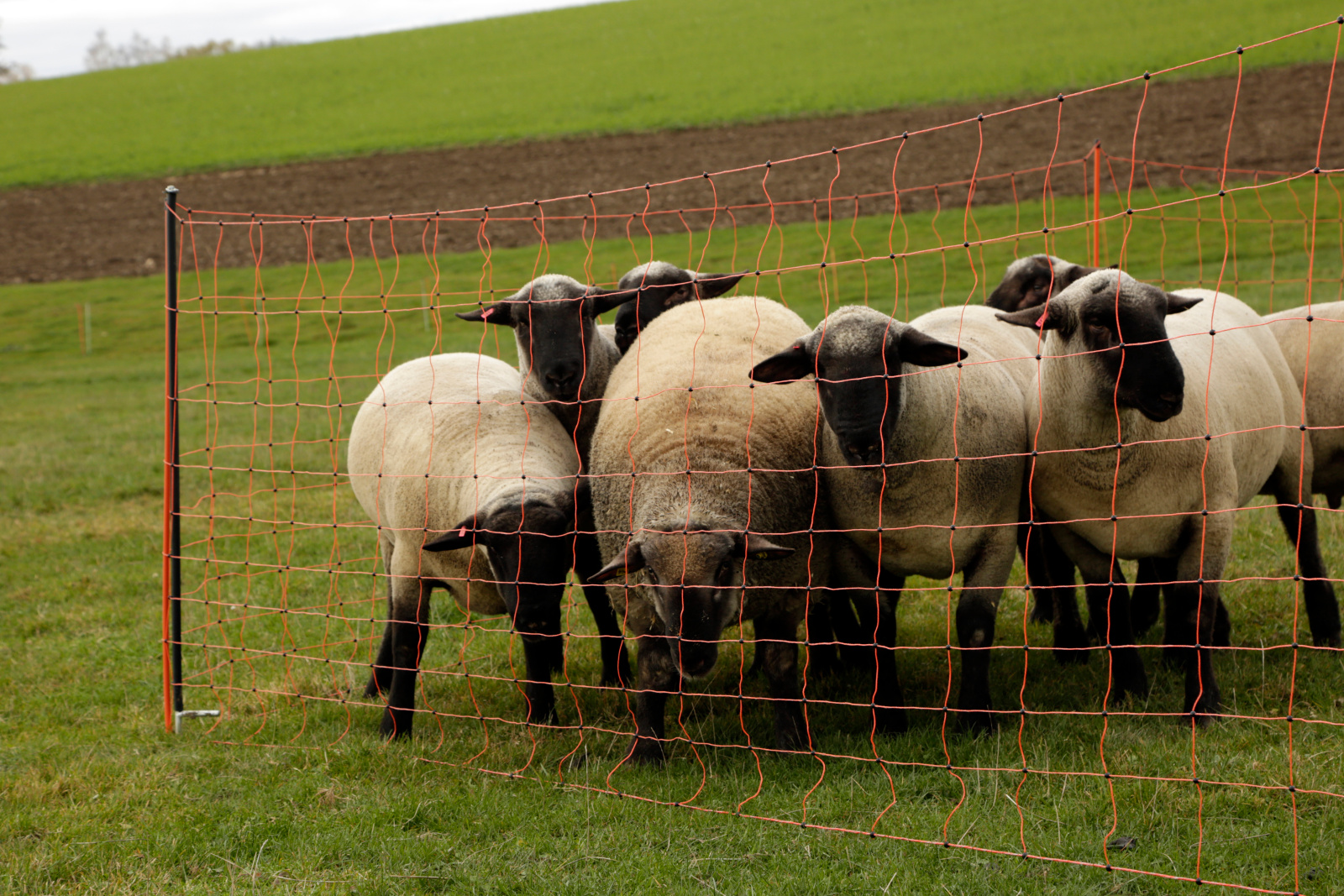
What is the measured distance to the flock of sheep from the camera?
4.60 metres

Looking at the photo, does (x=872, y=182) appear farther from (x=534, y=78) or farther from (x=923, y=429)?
(x=534, y=78)

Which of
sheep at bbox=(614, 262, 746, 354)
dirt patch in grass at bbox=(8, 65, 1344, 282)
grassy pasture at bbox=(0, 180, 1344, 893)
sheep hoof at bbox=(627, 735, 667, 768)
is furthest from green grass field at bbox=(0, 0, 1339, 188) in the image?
sheep hoof at bbox=(627, 735, 667, 768)

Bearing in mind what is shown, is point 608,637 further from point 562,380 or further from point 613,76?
point 613,76

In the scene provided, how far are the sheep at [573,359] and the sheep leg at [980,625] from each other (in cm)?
169

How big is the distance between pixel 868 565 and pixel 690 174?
71.6 ft

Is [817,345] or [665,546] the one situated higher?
[817,345]

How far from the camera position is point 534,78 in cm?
4406

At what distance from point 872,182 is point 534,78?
23645 mm

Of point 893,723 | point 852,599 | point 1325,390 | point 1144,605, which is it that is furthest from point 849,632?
point 1325,390

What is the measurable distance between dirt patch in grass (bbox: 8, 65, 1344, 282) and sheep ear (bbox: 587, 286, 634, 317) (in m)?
16.6

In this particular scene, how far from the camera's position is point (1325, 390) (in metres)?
5.87

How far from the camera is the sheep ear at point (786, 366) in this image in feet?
15.1

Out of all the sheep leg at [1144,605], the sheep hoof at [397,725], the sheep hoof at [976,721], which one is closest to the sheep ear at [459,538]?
the sheep hoof at [397,725]

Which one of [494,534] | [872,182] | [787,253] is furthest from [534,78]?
[494,534]
